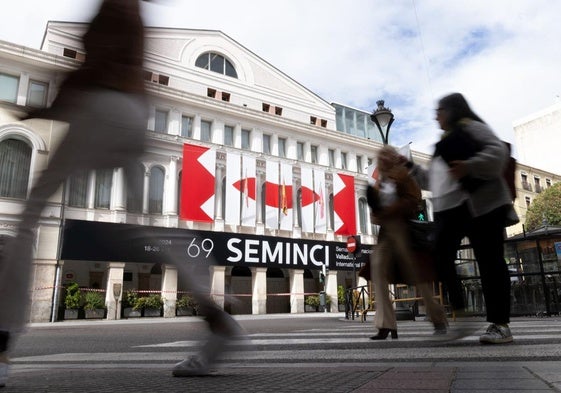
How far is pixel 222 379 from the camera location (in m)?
2.08

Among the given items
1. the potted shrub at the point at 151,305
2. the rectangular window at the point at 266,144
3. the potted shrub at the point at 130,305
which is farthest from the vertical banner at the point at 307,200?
the potted shrub at the point at 130,305

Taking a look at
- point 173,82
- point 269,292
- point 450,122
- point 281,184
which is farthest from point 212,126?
point 450,122

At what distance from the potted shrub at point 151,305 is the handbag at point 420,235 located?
22.9m

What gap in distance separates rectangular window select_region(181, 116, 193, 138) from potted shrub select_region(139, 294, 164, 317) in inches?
434

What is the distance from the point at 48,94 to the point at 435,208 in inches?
110

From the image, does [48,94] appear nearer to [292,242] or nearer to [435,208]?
[435,208]

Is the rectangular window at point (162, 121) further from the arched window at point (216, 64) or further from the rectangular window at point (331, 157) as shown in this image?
the rectangular window at point (331, 157)

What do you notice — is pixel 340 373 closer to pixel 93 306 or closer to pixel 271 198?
pixel 93 306

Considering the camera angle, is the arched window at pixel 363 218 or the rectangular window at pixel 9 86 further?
the arched window at pixel 363 218

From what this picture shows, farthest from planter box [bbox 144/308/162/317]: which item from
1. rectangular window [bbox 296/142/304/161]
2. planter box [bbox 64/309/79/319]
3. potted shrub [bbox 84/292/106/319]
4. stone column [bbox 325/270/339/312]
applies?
rectangular window [bbox 296/142/304/161]

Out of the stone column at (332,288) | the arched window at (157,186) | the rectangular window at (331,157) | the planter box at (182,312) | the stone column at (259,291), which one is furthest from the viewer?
the rectangular window at (331,157)

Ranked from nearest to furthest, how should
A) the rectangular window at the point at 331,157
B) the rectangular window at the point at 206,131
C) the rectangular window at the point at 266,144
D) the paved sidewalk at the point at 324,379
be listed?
the paved sidewalk at the point at 324,379 → the rectangular window at the point at 206,131 → the rectangular window at the point at 266,144 → the rectangular window at the point at 331,157

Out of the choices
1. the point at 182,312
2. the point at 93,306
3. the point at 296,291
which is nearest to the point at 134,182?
the point at 93,306

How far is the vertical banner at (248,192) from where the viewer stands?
28.9 m
